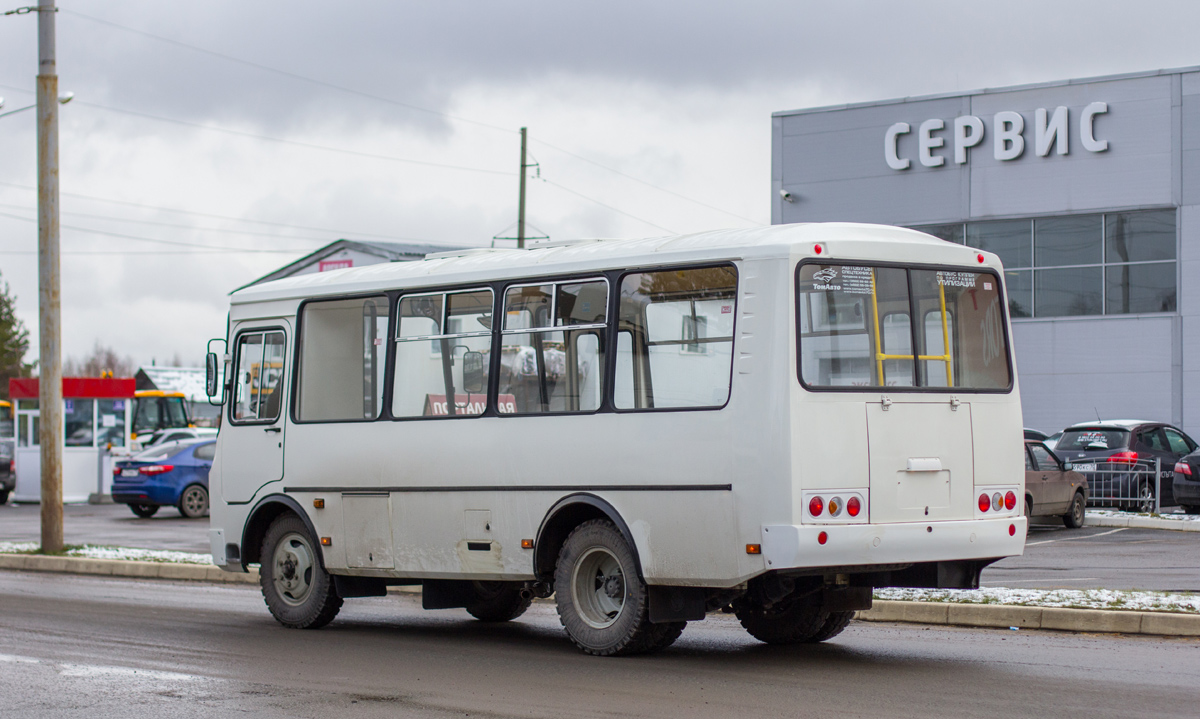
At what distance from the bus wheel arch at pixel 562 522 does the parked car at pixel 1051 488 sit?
11.4 meters

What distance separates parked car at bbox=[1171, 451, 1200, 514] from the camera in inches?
941

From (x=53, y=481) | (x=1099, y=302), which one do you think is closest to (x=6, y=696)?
(x=53, y=481)

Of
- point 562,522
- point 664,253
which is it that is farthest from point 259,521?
point 664,253

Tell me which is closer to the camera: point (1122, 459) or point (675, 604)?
point (675, 604)

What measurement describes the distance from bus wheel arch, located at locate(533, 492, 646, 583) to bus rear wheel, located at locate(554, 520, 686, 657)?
112mm

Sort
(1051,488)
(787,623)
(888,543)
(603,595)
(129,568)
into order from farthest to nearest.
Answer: (1051,488) < (129,568) < (787,623) < (603,595) < (888,543)

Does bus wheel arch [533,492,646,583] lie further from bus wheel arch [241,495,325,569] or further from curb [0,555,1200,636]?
curb [0,555,1200,636]

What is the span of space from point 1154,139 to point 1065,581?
24.8 m

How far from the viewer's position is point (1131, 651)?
10.0 meters

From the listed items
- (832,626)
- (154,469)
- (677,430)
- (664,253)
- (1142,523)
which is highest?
(664,253)

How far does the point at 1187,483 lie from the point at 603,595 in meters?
16.9

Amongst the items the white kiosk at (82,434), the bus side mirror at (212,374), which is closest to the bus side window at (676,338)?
the bus side mirror at (212,374)

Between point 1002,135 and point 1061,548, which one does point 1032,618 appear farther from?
point 1002,135

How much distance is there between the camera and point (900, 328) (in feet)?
31.4
